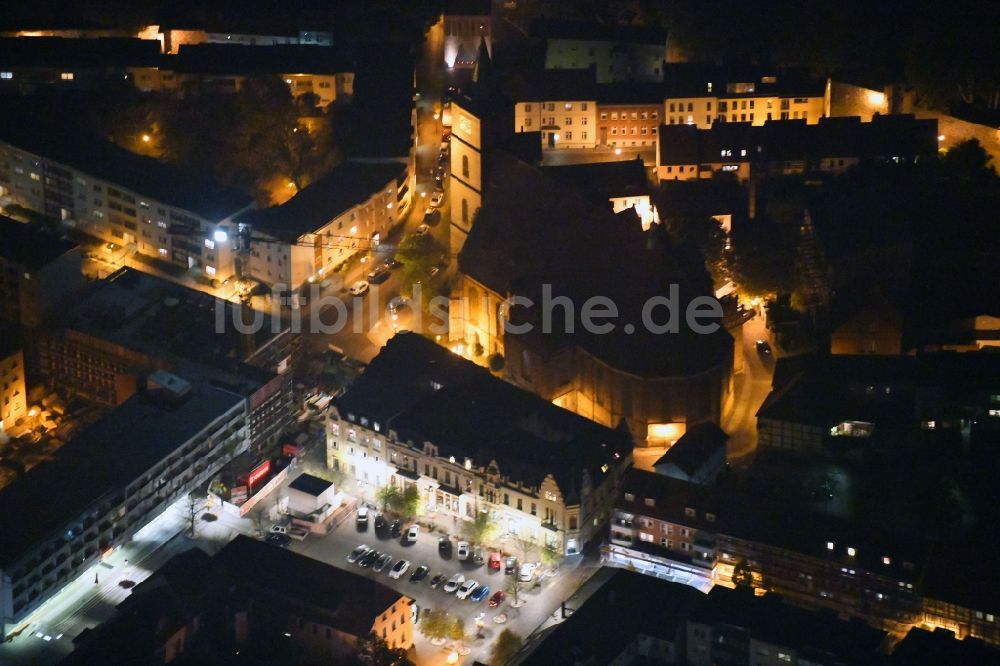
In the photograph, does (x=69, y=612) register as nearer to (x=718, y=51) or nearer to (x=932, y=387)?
(x=932, y=387)

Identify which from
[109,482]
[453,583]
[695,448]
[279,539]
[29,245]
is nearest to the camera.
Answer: [453,583]

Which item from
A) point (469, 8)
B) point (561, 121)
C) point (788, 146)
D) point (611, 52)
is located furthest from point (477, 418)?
point (469, 8)

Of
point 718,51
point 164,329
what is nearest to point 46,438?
point 164,329

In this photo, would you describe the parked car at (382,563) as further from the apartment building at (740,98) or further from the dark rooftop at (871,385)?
the apartment building at (740,98)

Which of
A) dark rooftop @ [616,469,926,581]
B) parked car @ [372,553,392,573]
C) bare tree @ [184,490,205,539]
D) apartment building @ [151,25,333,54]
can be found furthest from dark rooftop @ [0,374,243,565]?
apartment building @ [151,25,333,54]

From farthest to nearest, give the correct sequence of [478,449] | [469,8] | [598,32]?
[469,8]
[598,32]
[478,449]

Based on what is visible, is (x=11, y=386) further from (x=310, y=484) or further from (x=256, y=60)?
(x=256, y=60)
